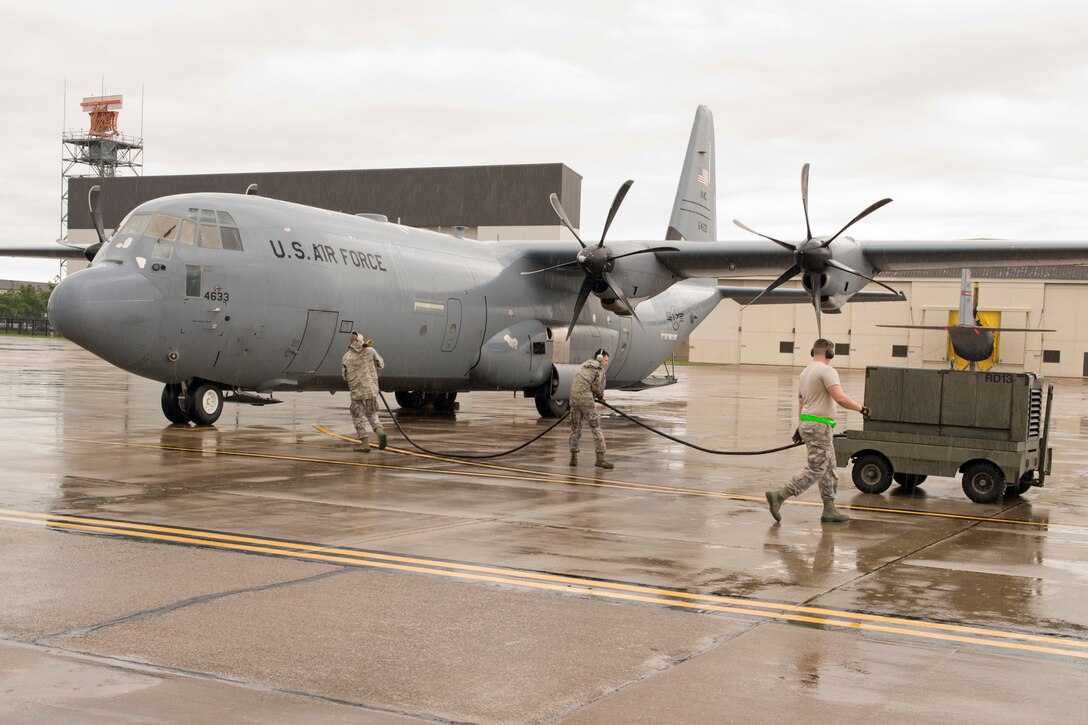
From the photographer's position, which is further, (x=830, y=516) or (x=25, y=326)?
(x=25, y=326)

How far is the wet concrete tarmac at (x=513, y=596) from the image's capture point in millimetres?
4871

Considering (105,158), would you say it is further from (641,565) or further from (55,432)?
(641,565)

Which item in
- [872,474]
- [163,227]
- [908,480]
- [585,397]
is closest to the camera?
[872,474]

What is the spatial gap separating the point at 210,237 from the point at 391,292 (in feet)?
12.3

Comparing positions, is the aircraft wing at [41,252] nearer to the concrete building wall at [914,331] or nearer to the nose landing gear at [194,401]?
the nose landing gear at [194,401]

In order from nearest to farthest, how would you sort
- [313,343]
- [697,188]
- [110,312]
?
[110,312] → [313,343] → [697,188]

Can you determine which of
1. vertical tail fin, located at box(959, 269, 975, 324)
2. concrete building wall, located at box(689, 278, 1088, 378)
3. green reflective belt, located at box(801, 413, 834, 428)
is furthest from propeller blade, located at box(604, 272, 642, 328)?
concrete building wall, located at box(689, 278, 1088, 378)

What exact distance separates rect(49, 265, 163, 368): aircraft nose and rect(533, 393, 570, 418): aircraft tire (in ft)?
32.7

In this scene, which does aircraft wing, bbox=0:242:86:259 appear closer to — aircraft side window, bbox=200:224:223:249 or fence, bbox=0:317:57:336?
aircraft side window, bbox=200:224:223:249

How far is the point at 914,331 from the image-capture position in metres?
62.5

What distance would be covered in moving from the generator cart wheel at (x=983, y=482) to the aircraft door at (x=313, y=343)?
408 inches

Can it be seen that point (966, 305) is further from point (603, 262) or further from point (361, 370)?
point (361, 370)

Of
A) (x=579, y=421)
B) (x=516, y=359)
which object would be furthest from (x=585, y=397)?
(x=516, y=359)

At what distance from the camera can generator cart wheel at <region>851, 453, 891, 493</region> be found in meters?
12.6
